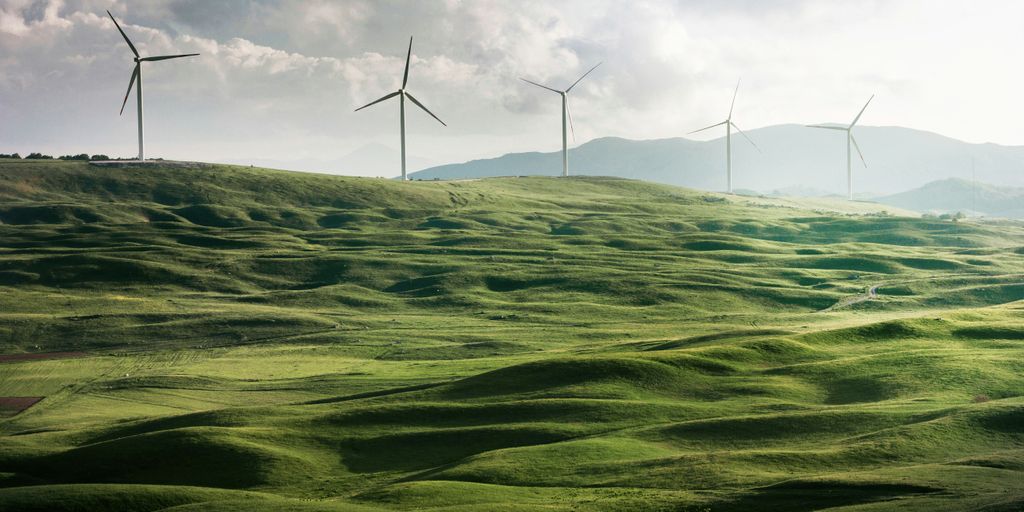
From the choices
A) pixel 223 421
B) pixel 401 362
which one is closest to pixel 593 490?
pixel 223 421

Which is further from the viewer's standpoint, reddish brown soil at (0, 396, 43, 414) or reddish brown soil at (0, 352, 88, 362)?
reddish brown soil at (0, 352, 88, 362)

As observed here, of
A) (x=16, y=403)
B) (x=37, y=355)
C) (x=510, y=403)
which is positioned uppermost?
(x=510, y=403)

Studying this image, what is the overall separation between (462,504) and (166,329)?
96.5 m

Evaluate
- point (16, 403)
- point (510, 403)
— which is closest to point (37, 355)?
point (16, 403)

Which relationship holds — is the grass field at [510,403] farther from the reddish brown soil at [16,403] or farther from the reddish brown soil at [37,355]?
the reddish brown soil at [16,403]

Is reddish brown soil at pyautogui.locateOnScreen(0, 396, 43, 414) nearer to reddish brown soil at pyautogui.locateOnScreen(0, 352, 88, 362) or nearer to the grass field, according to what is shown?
the grass field

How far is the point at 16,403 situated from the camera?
92750 millimetres

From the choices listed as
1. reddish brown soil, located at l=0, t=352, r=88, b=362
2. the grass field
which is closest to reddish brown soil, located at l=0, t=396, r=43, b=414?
the grass field

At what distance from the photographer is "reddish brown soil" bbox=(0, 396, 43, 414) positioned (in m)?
90.1

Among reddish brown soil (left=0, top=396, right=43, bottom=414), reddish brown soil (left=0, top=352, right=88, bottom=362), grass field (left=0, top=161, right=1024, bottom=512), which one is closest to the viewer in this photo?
grass field (left=0, top=161, right=1024, bottom=512)

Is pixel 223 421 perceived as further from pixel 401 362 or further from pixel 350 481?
pixel 401 362

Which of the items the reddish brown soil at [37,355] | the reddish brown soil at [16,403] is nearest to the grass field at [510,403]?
the reddish brown soil at [37,355]

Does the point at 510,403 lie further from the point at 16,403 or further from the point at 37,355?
the point at 37,355

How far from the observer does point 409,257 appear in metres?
195
